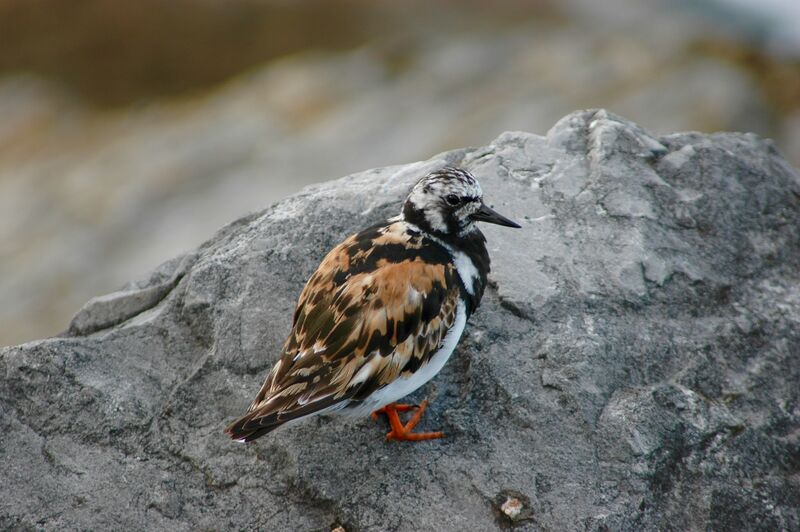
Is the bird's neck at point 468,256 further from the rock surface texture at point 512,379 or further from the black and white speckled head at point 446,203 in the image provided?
the rock surface texture at point 512,379

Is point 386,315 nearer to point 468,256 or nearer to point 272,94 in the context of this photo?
point 468,256

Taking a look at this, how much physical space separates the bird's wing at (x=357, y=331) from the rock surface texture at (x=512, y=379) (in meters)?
0.43

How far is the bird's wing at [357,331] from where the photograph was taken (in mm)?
4797

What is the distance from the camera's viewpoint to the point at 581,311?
5473mm

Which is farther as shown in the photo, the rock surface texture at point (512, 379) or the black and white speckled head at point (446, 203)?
the black and white speckled head at point (446, 203)

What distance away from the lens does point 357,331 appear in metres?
4.94

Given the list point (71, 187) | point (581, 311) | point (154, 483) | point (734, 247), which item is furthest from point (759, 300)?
point (71, 187)

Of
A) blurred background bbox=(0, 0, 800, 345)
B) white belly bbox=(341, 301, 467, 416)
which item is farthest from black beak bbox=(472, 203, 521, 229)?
blurred background bbox=(0, 0, 800, 345)

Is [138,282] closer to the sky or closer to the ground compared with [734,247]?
closer to the sky

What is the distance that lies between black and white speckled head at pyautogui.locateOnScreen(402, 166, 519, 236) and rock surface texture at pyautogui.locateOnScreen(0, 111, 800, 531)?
18.5 inches

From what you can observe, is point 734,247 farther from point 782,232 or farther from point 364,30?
point 364,30

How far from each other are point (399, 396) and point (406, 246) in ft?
2.68

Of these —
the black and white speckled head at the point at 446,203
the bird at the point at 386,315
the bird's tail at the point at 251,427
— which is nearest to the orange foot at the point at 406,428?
the bird at the point at 386,315

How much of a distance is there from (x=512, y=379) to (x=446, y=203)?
1027 millimetres
